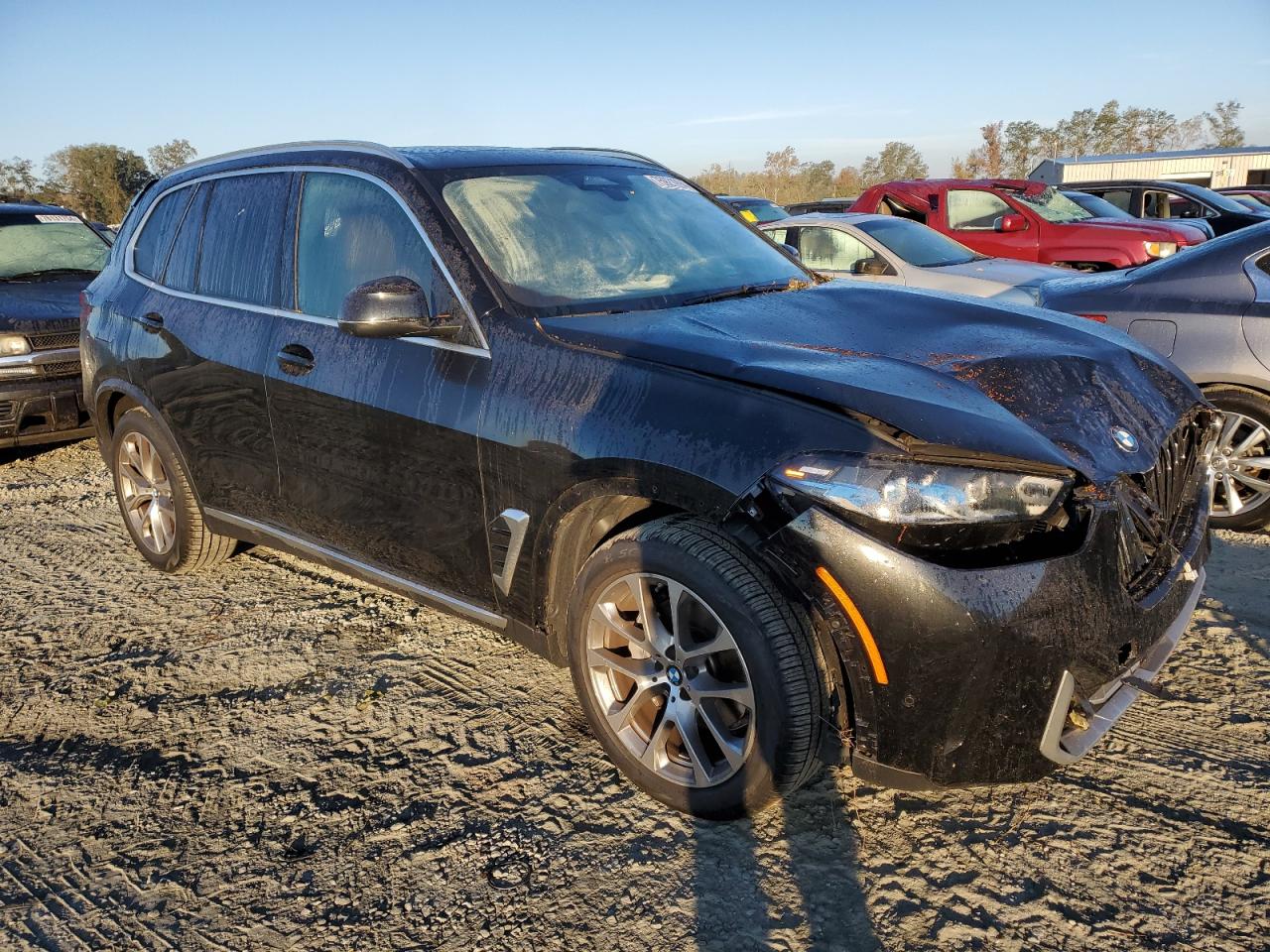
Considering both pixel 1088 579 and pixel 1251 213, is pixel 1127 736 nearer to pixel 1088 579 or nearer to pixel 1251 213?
pixel 1088 579

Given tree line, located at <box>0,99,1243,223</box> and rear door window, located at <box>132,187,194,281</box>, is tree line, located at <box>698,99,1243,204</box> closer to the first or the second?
tree line, located at <box>0,99,1243,223</box>

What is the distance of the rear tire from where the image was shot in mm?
4395

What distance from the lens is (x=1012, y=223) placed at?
440 inches

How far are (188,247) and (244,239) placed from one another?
1.66ft

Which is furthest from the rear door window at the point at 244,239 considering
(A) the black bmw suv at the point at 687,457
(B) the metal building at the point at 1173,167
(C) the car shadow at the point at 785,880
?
(B) the metal building at the point at 1173,167

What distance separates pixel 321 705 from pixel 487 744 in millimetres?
719

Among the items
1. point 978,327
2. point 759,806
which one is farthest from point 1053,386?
point 759,806

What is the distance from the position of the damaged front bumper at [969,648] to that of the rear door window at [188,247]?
10.4 ft

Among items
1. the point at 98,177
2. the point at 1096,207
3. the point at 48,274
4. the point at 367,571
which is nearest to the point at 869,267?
the point at 367,571

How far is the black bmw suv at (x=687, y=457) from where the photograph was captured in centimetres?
228

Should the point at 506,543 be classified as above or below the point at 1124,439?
below

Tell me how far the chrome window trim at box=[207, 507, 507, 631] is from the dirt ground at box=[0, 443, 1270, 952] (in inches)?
15.1

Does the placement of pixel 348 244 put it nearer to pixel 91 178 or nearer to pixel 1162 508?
pixel 1162 508

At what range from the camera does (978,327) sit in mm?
3199
